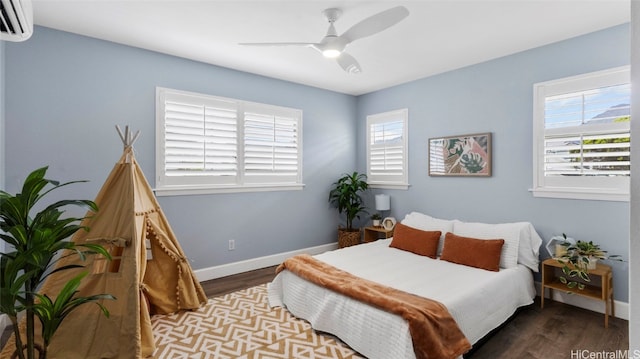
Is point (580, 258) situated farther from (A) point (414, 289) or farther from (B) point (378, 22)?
(B) point (378, 22)

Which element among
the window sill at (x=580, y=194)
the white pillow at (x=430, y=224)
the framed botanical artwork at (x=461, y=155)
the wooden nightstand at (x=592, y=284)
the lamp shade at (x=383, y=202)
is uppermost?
the framed botanical artwork at (x=461, y=155)

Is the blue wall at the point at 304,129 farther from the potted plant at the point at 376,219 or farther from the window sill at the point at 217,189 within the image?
the potted plant at the point at 376,219

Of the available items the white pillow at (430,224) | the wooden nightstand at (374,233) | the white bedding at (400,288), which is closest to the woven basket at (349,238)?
the wooden nightstand at (374,233)

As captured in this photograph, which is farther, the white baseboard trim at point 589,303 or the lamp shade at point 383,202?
the lamp shade at point 383,202

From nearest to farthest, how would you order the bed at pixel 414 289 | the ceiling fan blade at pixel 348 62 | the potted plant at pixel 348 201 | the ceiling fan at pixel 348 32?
the ceiling fan at pixel 348 32 → the bed at pixel 414 289 → the ceiling fan blade at pixel 348 62 → the potted plant at pixel 348 201

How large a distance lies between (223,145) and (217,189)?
0.56 meters

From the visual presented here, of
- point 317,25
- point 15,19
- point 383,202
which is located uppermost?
point 317,25

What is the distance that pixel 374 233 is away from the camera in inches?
204

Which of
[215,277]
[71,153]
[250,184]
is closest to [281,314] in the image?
[215,277]

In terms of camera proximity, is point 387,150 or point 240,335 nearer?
point 240,335

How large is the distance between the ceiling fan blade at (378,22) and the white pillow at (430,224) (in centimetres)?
240

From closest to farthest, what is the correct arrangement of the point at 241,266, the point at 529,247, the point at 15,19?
the point at 15,19 → the point at 529,247 → the point at 241,266

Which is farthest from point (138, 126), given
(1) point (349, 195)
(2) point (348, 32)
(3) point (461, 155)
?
(3) point (461, 155)

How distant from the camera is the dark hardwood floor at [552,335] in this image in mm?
2461
